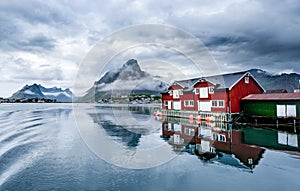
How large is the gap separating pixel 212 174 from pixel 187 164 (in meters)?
2.05

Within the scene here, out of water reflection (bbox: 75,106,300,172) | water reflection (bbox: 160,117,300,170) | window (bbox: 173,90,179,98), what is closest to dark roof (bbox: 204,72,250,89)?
window (bbox: 173,90,179,98)

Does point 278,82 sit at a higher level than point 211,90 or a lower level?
higher

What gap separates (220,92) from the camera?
110 ft

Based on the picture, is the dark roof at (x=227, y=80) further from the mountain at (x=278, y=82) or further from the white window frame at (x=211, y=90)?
the mountain at (x=278, y=82)

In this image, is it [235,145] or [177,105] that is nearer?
[235,145]

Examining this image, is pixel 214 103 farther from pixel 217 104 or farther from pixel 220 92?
pixel 220 92

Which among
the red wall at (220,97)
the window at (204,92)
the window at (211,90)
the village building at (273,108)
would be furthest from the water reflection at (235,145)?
the window at (204,92)

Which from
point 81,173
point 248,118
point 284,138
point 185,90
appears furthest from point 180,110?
point 81,173

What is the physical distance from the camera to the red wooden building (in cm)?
3275

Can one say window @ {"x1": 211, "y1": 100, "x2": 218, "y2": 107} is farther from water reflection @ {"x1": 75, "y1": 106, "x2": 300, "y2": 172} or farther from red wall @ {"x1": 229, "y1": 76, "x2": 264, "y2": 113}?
water reflection @ {"x1": 75, "y1": 106, "x2": 300, "y2": 172}

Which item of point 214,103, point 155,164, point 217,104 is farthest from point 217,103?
point 155,164

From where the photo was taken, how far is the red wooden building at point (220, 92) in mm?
32750

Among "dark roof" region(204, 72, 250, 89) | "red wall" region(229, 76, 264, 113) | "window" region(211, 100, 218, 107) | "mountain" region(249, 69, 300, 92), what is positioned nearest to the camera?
"red wall" region(229, 76, 264, 113)

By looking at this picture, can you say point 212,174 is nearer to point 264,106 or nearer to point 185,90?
point 264,106
